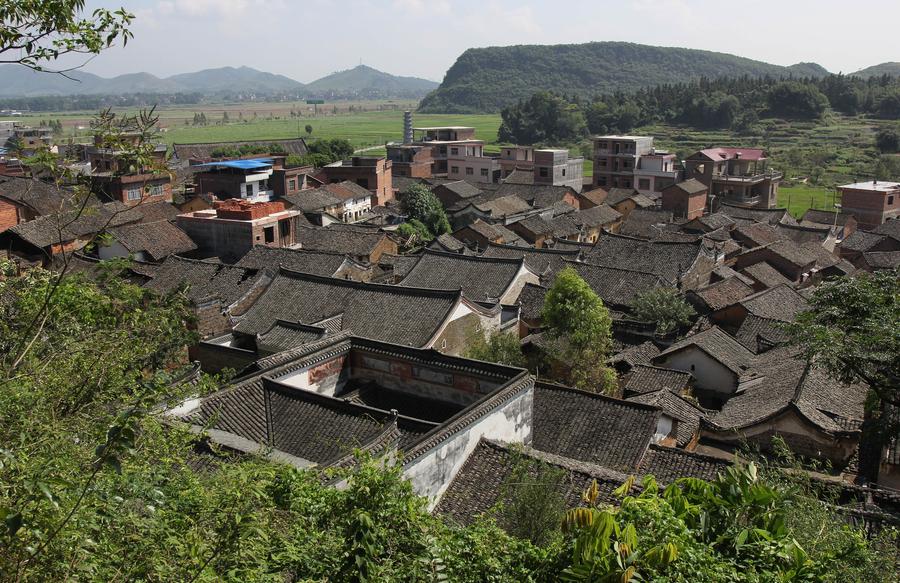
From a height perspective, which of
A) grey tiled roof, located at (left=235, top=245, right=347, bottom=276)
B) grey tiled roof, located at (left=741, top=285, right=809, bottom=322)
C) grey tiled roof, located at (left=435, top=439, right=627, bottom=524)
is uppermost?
grey tiled roof, located at (left=235, top=245, right=347, bottom=276)

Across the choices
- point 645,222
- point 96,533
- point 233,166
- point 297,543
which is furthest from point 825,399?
point 233,166

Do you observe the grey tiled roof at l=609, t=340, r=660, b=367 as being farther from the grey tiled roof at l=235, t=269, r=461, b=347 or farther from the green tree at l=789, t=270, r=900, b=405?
the green tree at l=789, t=270, r=900, b=405

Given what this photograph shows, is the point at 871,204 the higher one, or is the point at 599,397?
the point at 871,204

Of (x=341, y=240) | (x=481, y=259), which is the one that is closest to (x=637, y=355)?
(x=481, y=259)

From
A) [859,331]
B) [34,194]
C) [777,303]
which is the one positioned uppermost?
[34,194]

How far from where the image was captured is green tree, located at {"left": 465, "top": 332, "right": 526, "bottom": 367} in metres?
20.9

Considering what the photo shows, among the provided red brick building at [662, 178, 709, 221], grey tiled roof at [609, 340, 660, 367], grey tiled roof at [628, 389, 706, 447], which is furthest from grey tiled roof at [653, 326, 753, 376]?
red brick building at [662, 178, 709, 221]

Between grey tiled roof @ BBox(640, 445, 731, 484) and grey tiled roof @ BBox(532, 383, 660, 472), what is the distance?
12.1 inches

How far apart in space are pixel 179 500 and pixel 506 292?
22267 mm

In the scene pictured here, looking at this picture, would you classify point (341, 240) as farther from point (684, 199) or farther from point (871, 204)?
point (871, 204)

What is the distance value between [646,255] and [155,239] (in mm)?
24953

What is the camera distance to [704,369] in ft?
77.6

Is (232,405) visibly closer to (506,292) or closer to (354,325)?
(354,325)

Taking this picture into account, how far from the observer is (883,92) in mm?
108000
